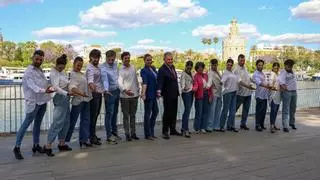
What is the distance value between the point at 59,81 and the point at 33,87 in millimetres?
606

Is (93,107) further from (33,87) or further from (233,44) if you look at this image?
(233,44)

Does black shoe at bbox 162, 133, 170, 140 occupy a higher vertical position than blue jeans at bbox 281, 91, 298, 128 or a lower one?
lower

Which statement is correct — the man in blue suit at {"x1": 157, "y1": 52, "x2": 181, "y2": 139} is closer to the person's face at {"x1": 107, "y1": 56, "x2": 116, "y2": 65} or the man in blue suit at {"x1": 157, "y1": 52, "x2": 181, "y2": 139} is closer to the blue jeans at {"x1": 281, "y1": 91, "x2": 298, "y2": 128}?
the person's face at {"x1": 107, "y1": 56, "x2": 116, "y2": 65}

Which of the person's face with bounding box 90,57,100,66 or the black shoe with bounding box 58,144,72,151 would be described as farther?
the person's face with bounding box 90,57,100,66

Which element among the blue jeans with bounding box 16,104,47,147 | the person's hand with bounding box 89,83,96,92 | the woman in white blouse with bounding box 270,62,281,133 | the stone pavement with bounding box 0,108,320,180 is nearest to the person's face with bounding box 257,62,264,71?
the woman in white blouse with bounding box 270,62,281,133

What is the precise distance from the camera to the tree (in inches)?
3120

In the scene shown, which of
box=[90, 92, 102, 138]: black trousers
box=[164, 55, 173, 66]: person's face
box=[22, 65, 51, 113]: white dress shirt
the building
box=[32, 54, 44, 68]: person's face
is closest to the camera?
box=[22, 65, 51, 113]: white dress shirt

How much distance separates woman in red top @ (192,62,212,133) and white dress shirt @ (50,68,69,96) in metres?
3.29

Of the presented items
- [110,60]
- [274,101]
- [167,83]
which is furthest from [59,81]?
[274,101]

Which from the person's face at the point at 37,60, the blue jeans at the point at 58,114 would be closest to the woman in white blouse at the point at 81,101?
the blue jeans at the point at 58,114

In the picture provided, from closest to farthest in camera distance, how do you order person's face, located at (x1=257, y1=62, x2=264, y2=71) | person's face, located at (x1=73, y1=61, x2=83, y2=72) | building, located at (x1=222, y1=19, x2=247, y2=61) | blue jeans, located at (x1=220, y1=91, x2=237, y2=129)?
person's face, located at (x1=73, y1=61, x2=83, y2=72) < blue jeans, located at (x1=220, y1=91, x2=237, y2=129) < person's face, located at (x1=257, y1=62, x2=264, y2=71) < building, located at (x1=222, y1=19, x2=247, y2=61)

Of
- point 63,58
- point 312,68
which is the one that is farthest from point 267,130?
point 312,68

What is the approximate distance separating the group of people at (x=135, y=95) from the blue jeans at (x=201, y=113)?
0.06ft

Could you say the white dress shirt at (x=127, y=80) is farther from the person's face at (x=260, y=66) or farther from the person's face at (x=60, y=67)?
the person's face at (x=260, y=66)
